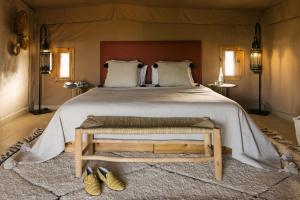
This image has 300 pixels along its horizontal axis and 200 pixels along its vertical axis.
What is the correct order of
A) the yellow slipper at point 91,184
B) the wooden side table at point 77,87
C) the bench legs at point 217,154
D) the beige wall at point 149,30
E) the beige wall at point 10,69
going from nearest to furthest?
the yellow slipper at point 91,184
the bench legs at point 217,154
the beige wall at point 10,69
the wooden side table at point 77,87
the beige wall at point 149,30

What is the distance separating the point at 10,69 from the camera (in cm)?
Result: 402

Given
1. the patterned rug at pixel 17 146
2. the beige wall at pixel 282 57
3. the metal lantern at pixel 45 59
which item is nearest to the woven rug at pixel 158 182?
the patterned rug at pixel 17 146

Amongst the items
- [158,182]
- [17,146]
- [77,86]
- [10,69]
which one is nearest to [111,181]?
[158,182]

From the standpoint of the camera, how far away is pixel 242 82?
492 centimetres

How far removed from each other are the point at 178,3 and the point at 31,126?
3.17 metres

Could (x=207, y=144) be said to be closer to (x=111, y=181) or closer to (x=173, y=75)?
(x=111, y=181)

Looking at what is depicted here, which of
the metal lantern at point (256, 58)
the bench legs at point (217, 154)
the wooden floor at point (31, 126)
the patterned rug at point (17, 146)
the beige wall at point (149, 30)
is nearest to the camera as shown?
the bench legs at point (217, 154)

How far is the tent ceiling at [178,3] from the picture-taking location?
14.1ft

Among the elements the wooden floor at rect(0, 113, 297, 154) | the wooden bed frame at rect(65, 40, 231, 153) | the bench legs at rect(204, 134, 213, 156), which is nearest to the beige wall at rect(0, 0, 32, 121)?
the wooden floor at rect(0, 113, 297, 154)

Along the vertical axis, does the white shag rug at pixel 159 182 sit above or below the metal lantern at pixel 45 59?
below

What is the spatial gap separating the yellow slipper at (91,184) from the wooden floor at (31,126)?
1.24 metres

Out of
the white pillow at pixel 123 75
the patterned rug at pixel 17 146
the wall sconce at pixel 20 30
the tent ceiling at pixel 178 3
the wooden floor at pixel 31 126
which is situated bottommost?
the patterned rug at pixel 17 146

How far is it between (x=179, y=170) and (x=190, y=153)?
1.40ft

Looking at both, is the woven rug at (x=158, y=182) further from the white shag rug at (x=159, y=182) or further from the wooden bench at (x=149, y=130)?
the wooden bench at (x=149, y=130)
